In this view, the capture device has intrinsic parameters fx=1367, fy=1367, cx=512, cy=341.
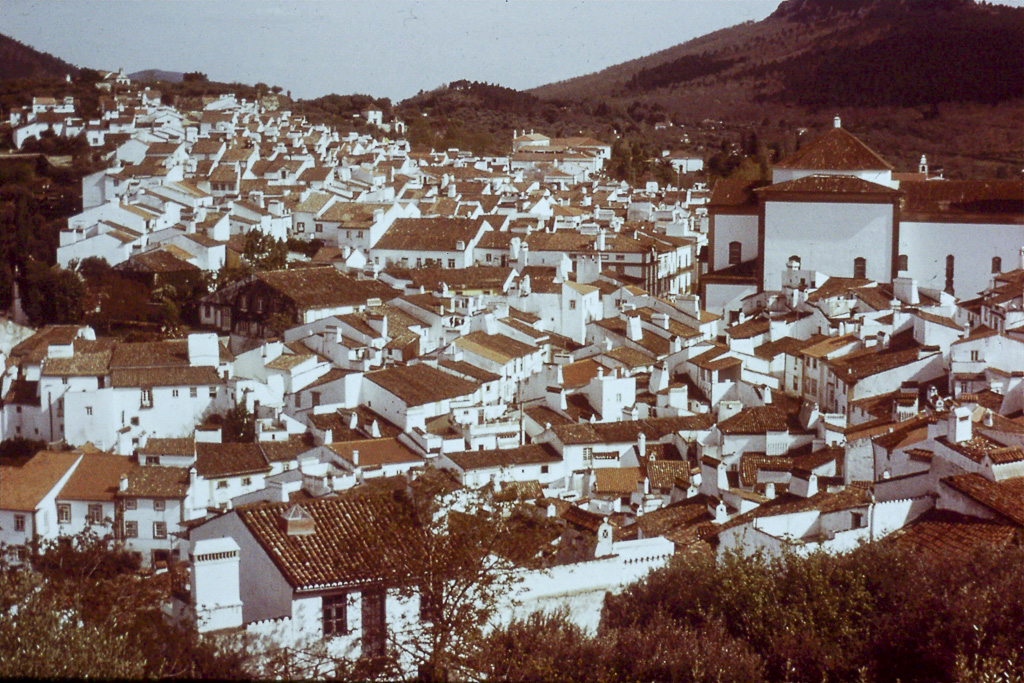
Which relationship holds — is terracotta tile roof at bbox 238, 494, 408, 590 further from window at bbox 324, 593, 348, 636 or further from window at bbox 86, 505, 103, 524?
window at bbox 86, 505, 103, 524

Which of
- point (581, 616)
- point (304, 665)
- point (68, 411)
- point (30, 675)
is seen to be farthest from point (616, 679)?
point (68, 411)

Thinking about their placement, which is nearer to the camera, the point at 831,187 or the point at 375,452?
the point at 375,452

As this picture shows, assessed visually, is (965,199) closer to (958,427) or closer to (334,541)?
(958,427)

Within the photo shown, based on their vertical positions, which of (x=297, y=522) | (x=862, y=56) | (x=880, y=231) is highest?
(x=862, y=56)

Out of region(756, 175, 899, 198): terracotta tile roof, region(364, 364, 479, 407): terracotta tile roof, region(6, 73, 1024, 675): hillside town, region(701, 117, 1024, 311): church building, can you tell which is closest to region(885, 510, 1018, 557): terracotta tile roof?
region(6, 73, 1024, 675): hillside town

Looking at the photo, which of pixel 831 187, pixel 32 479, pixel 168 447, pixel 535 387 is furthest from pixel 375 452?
pixel 831 187

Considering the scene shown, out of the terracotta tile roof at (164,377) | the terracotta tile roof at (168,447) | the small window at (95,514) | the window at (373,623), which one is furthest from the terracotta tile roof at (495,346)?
the window at (373,623)

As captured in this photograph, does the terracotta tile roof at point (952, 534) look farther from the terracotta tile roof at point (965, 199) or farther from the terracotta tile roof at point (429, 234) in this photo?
the terracotta tile roof at point (429, 234)
